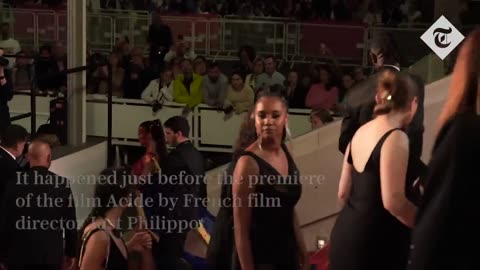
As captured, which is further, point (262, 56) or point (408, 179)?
point (262, 56)

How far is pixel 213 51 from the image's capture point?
35.8ft

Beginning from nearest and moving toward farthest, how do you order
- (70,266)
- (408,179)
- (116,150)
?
(408,179), (70,266), (116,150)

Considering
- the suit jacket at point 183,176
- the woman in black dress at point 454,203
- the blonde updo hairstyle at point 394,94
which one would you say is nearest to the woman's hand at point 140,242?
the suit jacket at point 183,176

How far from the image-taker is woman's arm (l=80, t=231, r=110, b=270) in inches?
160

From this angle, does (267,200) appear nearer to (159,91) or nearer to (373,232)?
(373,232)

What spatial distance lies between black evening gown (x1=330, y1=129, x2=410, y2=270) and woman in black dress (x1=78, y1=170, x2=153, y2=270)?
1214 mm

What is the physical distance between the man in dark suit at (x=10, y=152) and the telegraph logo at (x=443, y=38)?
298cm

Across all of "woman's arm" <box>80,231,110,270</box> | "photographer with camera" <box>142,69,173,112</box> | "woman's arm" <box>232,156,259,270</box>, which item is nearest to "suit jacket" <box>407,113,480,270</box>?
"woman's arm" <box>232,156,259,270</box>

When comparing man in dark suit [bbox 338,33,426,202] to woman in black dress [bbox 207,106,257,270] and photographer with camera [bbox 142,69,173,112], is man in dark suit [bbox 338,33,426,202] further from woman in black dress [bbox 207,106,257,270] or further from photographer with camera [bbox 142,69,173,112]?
photographer with camera [bbox 142,69,173,112]

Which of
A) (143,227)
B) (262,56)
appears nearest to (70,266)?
(143,227)

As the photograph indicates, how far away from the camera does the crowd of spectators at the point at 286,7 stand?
1149 cm

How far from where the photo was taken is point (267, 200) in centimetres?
383

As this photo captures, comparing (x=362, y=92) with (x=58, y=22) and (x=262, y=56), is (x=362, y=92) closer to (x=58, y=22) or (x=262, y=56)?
(x=262, y=56)

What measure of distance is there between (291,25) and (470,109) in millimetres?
8379
